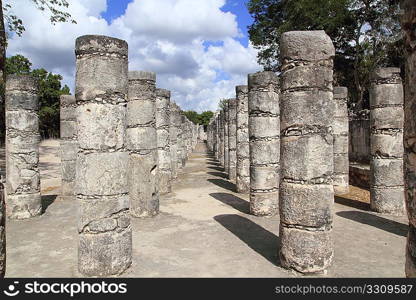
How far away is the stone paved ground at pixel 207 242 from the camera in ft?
19.0

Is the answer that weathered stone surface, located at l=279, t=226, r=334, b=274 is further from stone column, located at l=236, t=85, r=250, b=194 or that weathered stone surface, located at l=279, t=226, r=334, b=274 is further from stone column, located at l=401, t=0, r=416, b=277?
stone column, located at l=236, t=85, r=250, b=194

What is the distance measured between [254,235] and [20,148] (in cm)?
672

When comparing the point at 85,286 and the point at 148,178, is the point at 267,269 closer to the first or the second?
the point at 85,286

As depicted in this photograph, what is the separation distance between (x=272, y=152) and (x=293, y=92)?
3897mm

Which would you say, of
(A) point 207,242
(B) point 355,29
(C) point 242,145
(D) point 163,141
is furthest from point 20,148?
(B) point 355,29

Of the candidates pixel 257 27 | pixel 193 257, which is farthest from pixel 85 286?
pixel 257 27

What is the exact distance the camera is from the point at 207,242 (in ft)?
23.7

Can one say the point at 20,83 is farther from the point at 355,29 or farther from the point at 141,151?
the point at 355,29

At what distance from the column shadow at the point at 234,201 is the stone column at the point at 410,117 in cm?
786

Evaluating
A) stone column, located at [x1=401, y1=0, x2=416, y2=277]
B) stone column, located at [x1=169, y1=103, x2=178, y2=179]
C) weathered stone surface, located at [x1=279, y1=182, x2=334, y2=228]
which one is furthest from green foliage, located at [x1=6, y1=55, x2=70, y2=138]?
stone column, located at [x1=401, y1=0, x2=416, y2=277]

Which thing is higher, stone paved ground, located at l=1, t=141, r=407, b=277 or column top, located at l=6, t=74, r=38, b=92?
column top, located at l=6, t=74, r=38, b=92

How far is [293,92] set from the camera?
5.80 m

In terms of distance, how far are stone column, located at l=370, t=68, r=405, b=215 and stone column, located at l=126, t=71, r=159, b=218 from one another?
247 inches

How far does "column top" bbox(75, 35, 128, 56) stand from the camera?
5645 mm
